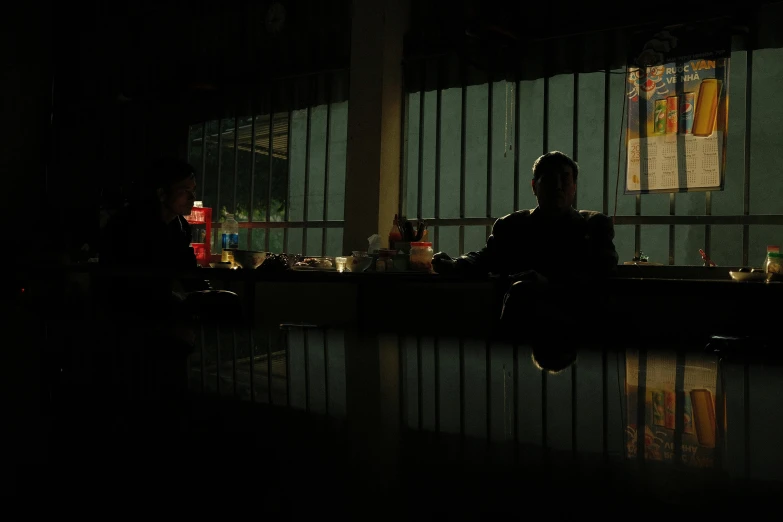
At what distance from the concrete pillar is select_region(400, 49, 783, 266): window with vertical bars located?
0.15 meters

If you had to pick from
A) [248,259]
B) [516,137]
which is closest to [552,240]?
[516,137]

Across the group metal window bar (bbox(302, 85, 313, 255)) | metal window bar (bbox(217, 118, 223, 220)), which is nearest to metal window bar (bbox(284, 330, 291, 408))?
metal window bar (bbox(302, 85, 313, 255))

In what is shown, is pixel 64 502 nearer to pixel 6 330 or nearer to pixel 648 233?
pixel 6 330

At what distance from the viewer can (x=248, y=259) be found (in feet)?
10.6

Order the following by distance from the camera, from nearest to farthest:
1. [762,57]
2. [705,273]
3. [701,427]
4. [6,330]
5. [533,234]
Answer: [701,427] → [6,330] → [533,234] → [705,273] → [762,57]

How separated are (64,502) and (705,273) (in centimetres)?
343

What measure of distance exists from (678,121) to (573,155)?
61 cm

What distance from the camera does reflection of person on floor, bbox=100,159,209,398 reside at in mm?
3039

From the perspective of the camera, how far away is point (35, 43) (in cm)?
587

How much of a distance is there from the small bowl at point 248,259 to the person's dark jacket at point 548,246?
1.04m

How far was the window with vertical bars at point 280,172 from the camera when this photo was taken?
4828 millimetres

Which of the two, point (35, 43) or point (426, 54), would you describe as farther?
point (35, 43)

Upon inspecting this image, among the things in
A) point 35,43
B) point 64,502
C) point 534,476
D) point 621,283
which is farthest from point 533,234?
point 35,43

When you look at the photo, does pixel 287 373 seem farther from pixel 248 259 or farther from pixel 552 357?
pixel 248 259
